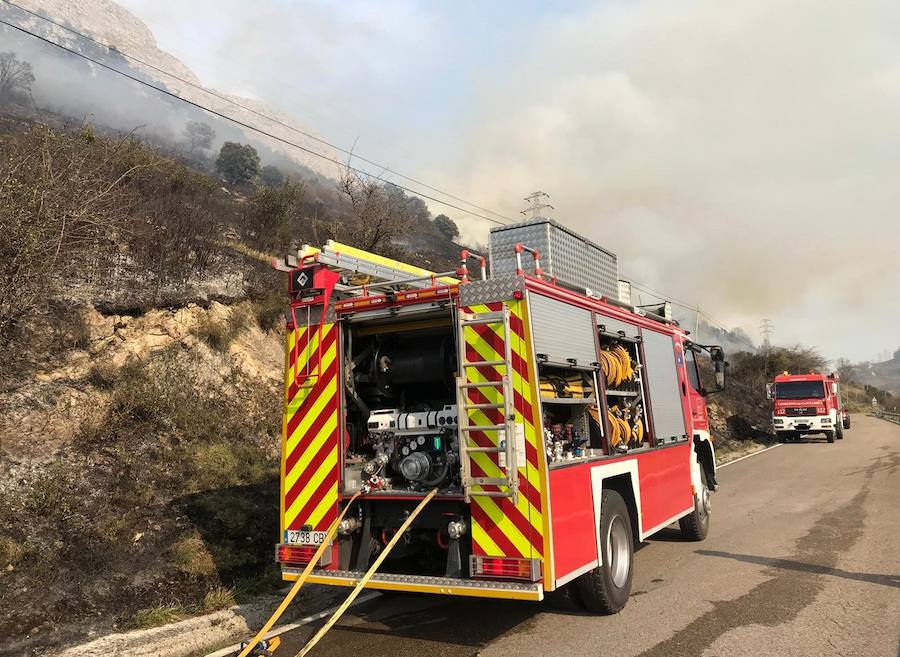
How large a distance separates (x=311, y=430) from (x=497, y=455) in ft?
6.09

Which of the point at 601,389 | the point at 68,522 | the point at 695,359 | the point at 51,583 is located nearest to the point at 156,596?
the point at 51,583

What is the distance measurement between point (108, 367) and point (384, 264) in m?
5.96

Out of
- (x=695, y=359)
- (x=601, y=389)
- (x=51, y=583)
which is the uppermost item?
(x=695, y=359)

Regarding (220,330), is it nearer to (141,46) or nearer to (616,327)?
(616,327)

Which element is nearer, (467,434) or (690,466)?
(467,434)

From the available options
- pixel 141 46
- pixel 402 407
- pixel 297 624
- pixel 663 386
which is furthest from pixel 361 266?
pixel 141 46

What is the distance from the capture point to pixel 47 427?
835cm

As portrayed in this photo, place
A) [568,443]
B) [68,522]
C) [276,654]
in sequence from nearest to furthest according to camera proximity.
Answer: [276,654] → [568,443] → [68,522]

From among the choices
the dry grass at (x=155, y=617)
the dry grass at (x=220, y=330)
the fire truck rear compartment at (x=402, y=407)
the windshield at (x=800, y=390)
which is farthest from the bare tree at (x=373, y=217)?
the windshield at (x=800, y=390)

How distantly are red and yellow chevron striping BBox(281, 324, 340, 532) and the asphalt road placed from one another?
3.41ft

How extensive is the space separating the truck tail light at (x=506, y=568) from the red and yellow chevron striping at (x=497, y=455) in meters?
0.04

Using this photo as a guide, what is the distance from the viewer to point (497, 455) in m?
4.62

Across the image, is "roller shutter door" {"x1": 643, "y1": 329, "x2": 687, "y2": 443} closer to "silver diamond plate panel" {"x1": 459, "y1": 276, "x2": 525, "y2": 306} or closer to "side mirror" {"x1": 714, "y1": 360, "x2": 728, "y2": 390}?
"side mirror" {"x1": 714, "y1": 360, "x2": 728, "y2": 390}

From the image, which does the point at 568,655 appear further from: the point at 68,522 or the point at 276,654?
the point at 68,522
